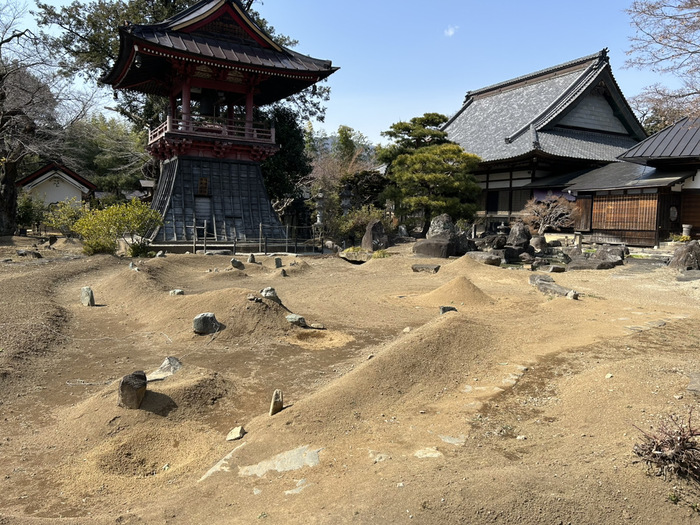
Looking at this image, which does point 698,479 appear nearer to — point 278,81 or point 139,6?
point 278,81

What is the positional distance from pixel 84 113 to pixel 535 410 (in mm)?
26714

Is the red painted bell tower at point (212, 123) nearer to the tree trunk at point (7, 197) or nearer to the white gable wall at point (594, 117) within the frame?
the tree trunk at point (7, 197)

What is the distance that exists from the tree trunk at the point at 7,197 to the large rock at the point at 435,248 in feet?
63.6

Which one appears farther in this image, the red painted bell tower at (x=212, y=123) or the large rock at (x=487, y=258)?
the red painted bell tower at (x=212, y=123)

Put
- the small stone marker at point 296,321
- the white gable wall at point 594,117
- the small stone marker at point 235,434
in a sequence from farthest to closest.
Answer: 1. the white gable wall at point 594,117
2. the small stone marker at point 296,321
3. the small stone marker at point 235,434

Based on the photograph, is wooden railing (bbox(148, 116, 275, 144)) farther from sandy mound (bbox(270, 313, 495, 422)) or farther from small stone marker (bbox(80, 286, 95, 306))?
sandy mound (bbox(270, 313, 495, 422))

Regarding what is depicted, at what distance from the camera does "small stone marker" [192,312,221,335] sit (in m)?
7.48

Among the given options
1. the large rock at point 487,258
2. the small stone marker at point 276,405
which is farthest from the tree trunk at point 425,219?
the small stone marker at point 276,405

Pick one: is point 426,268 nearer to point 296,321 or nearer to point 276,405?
point 296,321

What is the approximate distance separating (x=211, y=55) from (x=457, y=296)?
49.9 feet

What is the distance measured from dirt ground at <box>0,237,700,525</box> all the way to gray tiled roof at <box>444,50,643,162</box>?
60.3 ft

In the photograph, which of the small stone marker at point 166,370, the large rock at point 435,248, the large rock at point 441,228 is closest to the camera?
the small stone marker at point 166,370

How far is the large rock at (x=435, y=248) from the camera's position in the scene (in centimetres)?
1780

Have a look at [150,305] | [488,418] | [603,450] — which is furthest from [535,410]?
[150,305]
